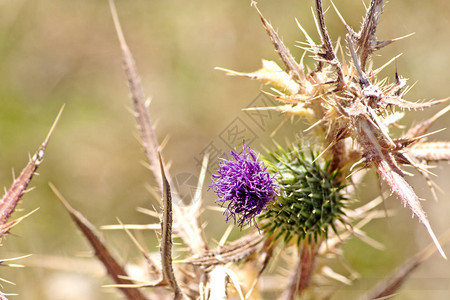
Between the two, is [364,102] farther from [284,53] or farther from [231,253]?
[231,253]

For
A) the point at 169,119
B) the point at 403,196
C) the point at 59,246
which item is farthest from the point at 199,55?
the point at 403,196

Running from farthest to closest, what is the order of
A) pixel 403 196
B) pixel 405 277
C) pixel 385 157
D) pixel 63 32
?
1. pixel 63 32
2. pixel 405 277
3. pixel 385 157
4. pixel 403 196

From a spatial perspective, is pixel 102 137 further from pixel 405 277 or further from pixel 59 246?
pixel 405 277

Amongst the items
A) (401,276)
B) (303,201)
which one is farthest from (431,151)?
(401,276)

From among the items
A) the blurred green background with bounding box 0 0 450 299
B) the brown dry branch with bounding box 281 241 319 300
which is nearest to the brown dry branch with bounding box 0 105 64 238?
the brown dry branch with bounding box 281 241 319 300

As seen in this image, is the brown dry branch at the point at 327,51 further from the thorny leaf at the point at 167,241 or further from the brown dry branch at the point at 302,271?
the brown dry branch at the point at 302,271
